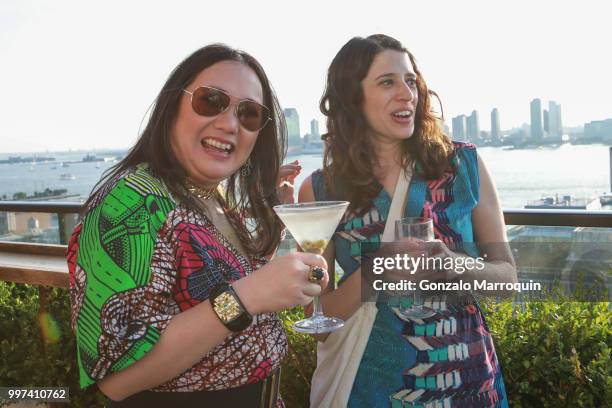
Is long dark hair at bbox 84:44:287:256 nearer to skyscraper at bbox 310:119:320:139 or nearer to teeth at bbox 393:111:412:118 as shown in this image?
teeth at bbox 393:111:412:118

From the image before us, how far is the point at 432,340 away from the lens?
7.21 ft

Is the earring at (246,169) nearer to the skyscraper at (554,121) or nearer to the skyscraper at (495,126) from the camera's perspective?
the skyscraper at (495,126)

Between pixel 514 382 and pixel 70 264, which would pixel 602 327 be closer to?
pixel 514 382

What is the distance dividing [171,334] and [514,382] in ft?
7.34

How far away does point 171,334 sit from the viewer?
141 centimetres

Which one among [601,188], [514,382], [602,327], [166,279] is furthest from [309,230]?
[601,188]

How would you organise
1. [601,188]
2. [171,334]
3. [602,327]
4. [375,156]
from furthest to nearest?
1. [601,188]
2. [602,327]
3. [375,156]
4. [171,334]

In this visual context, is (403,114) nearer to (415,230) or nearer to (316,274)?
(415,230)

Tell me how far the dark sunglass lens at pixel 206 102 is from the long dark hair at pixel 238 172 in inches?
2.6

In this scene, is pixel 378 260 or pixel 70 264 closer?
pixel 70 264

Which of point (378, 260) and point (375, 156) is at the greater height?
point (375, 156)

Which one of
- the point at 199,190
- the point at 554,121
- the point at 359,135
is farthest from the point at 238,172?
the point at 554,121

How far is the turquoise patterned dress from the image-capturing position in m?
2.17

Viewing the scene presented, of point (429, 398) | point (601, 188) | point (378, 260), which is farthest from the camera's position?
point (601, 188)
